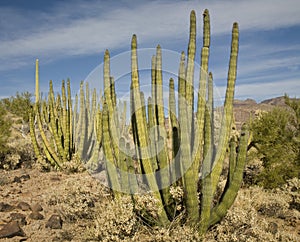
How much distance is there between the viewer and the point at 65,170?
519 inches

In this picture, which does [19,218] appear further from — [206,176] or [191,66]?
[191,66]

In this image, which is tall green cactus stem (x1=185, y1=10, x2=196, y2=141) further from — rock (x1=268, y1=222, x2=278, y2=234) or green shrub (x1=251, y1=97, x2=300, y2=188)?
green shrub (x1=251, y1=97, x2=300, y2=188)

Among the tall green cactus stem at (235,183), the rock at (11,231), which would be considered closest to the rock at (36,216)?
the rock at (11,231)

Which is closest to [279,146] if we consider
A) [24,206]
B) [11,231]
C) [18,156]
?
[24,206]

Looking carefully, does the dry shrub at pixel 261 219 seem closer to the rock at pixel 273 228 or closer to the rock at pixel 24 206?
the rock at pixel 273 228

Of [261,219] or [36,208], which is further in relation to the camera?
[36,208]

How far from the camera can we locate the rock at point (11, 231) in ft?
20.7

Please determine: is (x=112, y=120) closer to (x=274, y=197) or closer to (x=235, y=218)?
(x=235, y=218)

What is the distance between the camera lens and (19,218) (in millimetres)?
7281

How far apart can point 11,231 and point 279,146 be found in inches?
321

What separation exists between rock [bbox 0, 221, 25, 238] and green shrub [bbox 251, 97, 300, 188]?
23.5 feet

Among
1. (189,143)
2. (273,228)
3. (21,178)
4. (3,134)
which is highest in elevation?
(189,143)

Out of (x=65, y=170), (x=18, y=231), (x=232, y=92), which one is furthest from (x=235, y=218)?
(x=65, y=170)

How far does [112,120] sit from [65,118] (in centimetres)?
741
